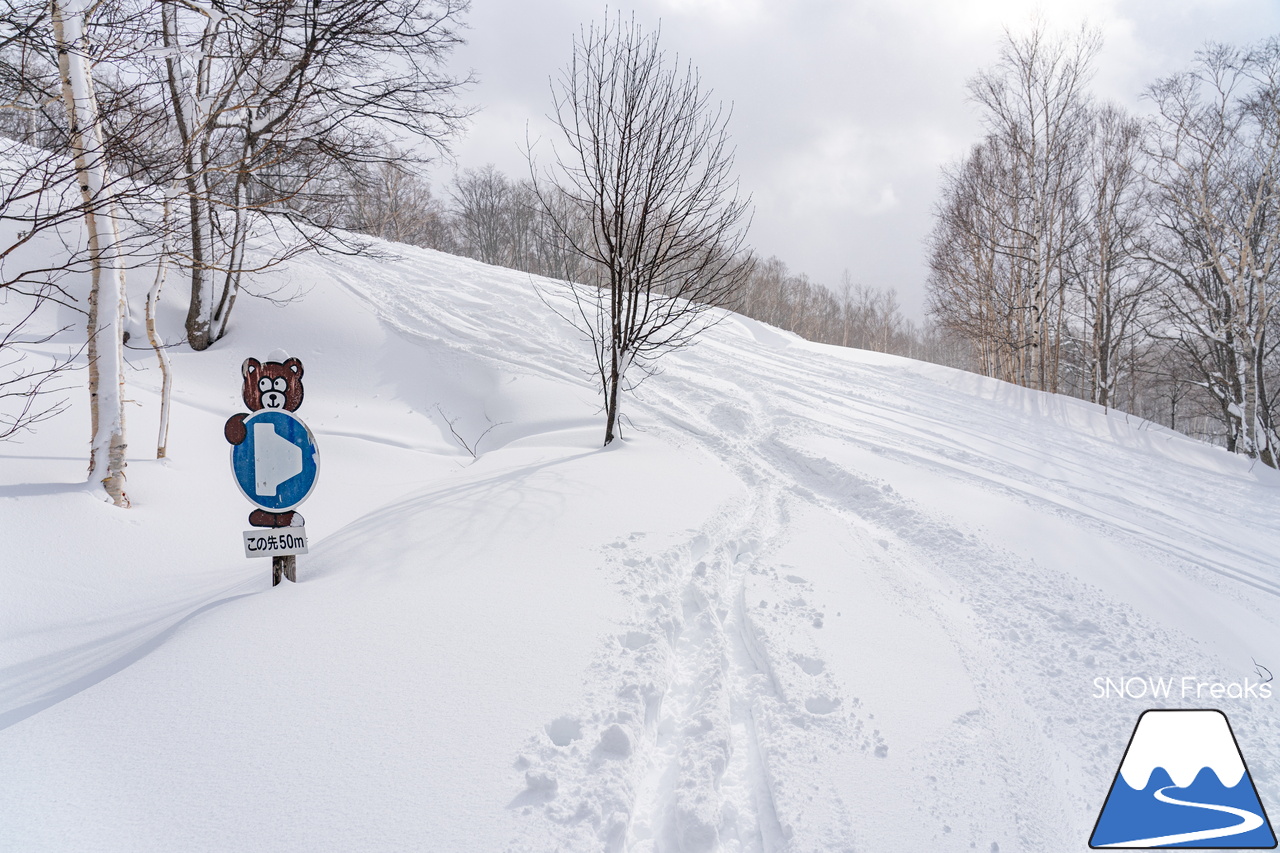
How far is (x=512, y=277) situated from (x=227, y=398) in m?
7.62

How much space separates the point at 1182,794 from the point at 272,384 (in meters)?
4.28

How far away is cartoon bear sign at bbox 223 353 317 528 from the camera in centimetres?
259

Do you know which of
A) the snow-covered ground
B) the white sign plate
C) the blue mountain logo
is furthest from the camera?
the white sign plate

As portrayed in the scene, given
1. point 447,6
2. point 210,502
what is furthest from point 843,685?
point 447,6

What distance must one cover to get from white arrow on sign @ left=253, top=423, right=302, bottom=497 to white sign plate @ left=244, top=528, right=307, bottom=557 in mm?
221

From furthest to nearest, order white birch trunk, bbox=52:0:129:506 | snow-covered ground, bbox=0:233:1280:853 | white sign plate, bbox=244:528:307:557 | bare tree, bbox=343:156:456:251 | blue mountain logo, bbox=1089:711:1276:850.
→ bare tree, bbox=343:156:456:251, white birch trunk, bbox=52:0:129:506, white sign plate, bbox=244:528:307:557, blue mountain logo, bbox=1089:711:1276:850, snow-covered ground, bbox=0:233:1280:853

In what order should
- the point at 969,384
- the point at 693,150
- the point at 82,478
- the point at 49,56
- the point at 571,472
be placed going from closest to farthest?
the point at 49,56, the point at 82,478, the point at 571,472, the point at 693,150, the point at 969,384

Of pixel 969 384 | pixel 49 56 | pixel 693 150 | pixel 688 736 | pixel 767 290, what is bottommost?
pixel 688 736

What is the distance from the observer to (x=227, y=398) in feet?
24.1

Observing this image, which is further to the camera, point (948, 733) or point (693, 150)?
point (693, 150)

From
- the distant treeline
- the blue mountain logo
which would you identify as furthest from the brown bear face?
the distant treeline

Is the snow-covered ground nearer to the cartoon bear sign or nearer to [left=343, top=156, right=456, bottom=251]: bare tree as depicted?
the cartoon bear sign

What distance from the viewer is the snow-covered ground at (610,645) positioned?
5.87 feet

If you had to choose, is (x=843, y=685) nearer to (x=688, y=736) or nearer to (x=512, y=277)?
(x=688, y=736)
